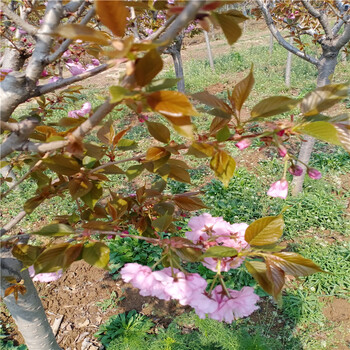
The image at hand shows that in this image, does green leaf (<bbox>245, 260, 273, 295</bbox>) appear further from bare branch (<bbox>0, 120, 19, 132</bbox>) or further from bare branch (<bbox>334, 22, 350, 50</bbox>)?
bare branch (<bbox>334, 22, 350, 50</bbox>)

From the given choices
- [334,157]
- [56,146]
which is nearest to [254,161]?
[334,157]

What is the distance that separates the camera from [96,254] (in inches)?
23.2

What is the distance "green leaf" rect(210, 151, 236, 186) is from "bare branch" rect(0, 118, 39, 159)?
352 mm

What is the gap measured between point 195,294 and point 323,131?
1.16 feet

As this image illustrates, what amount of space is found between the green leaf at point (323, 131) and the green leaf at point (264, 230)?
0.17m

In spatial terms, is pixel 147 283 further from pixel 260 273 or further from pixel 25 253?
pixel 25 253

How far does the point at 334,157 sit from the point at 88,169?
133 inches

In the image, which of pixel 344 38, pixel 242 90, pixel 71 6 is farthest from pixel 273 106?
pixel 344 38

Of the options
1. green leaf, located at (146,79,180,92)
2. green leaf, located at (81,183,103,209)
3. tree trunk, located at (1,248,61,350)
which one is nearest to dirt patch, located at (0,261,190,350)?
tree trunk, located at (1,248,61,350)

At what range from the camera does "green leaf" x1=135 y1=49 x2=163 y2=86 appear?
37 cm

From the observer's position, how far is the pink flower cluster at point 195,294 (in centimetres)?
54

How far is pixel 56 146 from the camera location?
0.51 m

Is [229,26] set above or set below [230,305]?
above

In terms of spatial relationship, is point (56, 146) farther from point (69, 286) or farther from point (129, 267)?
point (69, 286)
